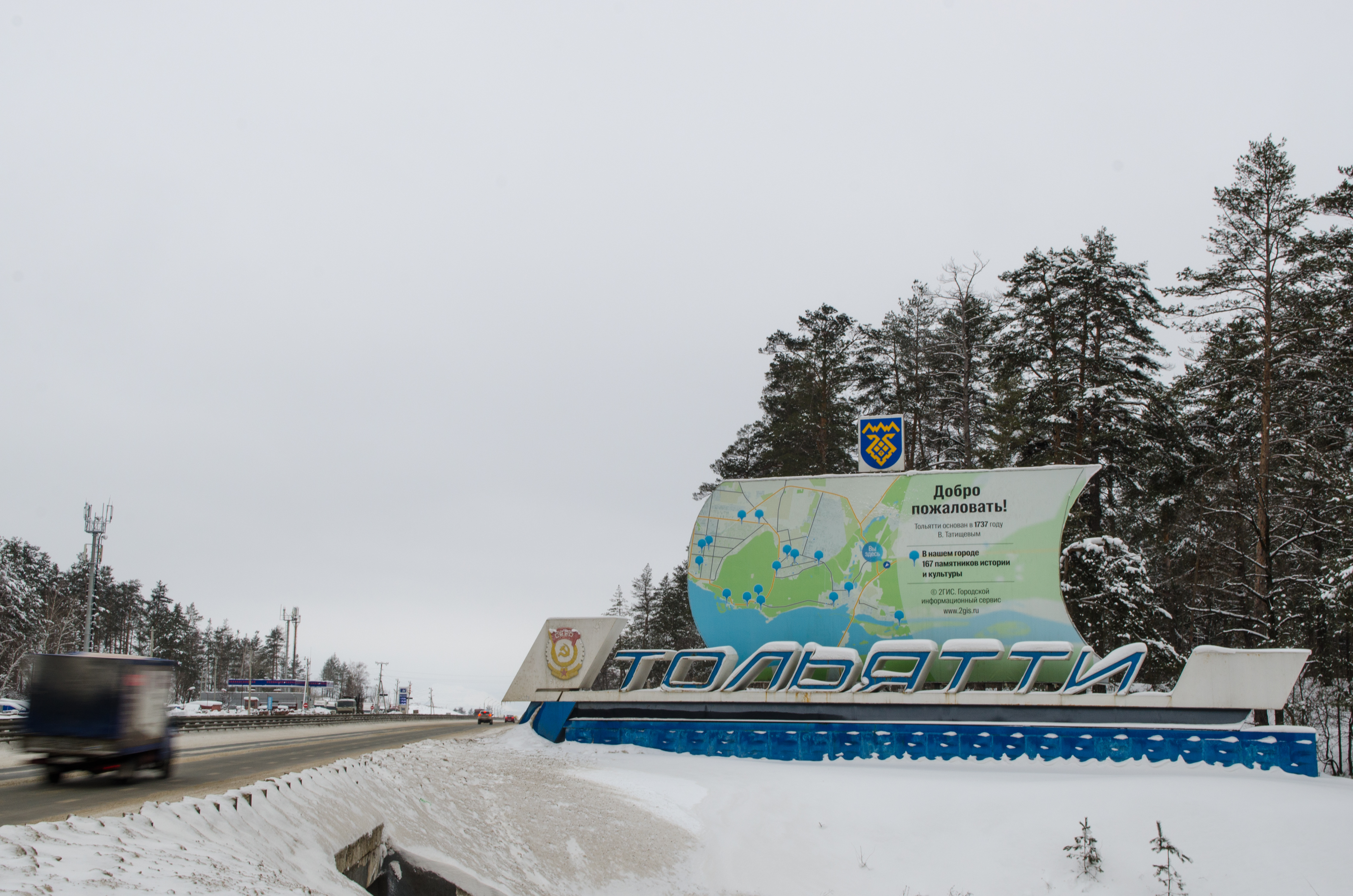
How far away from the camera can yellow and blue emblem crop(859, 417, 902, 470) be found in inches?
930

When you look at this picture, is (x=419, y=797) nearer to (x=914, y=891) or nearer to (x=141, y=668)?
(x=141, y=668)

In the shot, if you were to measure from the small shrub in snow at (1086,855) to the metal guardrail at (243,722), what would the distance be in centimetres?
1521

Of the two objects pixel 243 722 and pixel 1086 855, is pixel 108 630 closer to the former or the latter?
pixel 243 722

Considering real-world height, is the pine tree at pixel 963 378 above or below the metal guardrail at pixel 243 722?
above

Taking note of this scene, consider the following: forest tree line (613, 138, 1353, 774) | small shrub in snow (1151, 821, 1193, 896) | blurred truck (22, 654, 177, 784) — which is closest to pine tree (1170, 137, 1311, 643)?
forest tree line (613, 138, 1353, 774)

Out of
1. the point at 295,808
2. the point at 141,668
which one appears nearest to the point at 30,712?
the point at 141,668

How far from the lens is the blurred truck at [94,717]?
49.3 ft

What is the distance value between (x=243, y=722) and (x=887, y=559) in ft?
114

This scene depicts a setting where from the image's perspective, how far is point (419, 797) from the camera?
43.5 ft

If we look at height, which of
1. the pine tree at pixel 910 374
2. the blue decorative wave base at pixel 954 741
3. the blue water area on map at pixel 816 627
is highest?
the pine tree at pixel 910 374

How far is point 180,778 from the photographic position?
15984 millimetres

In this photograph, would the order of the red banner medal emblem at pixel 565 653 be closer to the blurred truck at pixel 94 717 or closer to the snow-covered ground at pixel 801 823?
the snow-covered ground at pixel 801 823

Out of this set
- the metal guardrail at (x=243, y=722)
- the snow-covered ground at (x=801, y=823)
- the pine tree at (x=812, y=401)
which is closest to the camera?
the snow-covered ground at (x=801, y=823)

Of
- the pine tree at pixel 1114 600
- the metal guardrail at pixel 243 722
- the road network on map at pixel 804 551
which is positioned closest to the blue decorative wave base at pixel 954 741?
the road network on map at pixel 804 551
